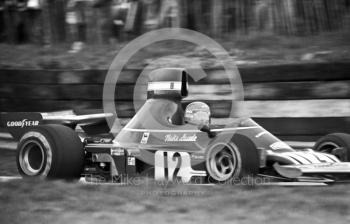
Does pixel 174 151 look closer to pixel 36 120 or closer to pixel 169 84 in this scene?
pixel 169 84

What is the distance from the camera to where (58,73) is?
9453 mm

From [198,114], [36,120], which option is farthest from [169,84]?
[36,120]

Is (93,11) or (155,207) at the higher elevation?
(93,11)

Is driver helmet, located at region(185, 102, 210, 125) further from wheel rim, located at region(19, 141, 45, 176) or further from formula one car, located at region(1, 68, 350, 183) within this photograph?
wheel rim, located at region(19, 141, 45, 176)

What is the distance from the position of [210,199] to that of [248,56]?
467 cm

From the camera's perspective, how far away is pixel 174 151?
581cm

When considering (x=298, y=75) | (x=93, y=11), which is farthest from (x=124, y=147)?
(x=93, y=11)

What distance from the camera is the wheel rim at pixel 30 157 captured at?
6.18 metres

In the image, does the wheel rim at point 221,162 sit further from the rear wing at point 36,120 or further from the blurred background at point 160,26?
the blurred background at point 160,26

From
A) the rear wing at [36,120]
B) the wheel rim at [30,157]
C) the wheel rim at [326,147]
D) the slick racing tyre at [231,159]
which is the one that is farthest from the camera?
the rear wing at [36,120]

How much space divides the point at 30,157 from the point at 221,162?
1.94 meters

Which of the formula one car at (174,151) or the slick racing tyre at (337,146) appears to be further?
the slick racing tyre at (337,146)

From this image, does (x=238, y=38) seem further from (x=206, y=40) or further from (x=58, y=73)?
(x=58, y=73)

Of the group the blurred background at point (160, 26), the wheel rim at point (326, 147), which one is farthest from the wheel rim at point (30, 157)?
the blurred background at point (160, 26)
